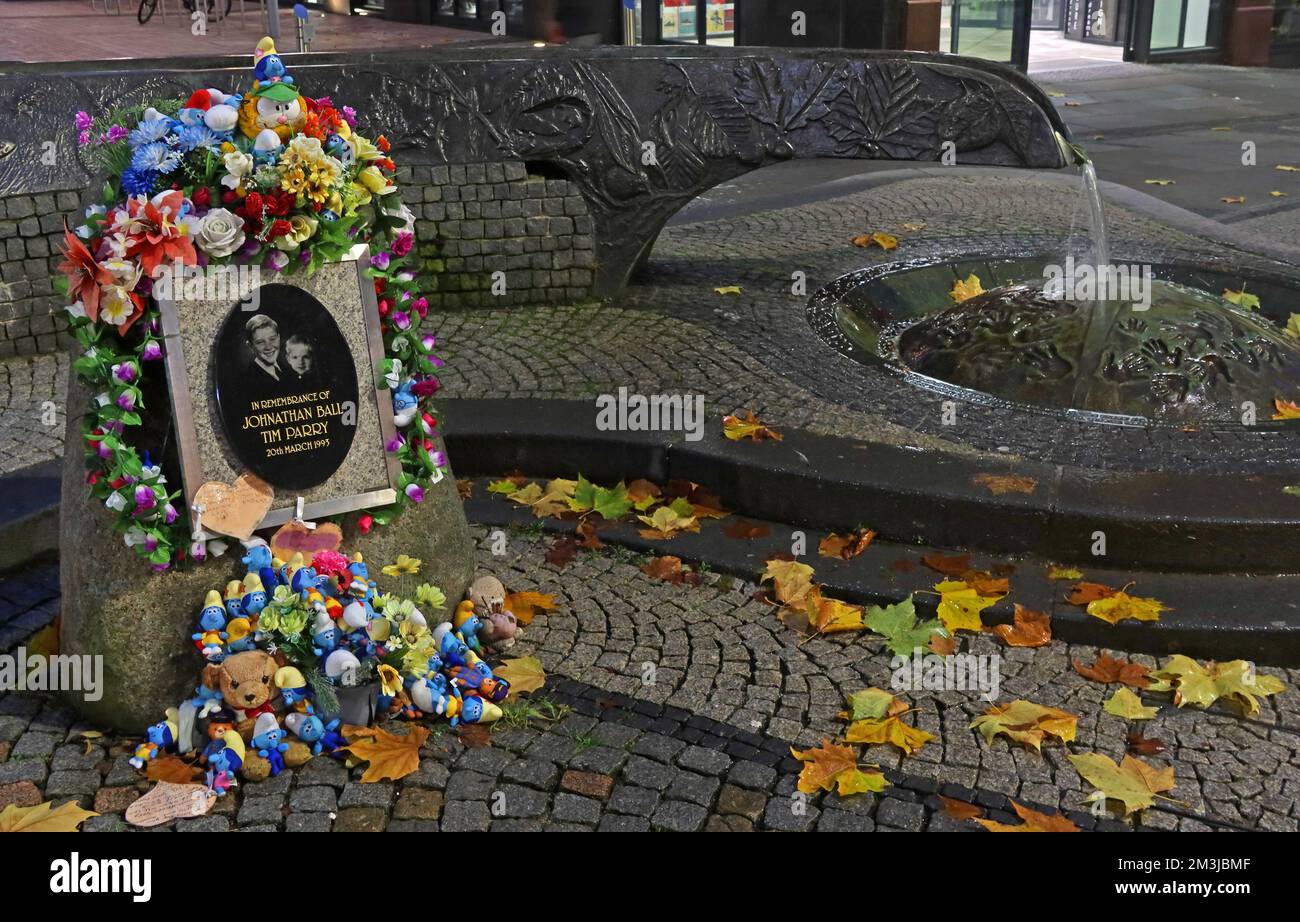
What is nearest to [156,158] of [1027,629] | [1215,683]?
[1027,629]

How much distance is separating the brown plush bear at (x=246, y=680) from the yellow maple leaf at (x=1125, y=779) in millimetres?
1981

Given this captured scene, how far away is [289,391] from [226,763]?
3.08ft

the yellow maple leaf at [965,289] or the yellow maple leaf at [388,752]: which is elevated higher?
the yellow maple leaf at [965,289]

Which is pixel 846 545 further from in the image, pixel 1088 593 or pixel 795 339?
pixel 795 339

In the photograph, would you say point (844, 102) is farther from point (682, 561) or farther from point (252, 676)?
point (252, 676)

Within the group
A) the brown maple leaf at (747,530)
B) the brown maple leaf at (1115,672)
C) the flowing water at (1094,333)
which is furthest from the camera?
the flowing water at (1094,333)

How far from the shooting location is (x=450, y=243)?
6270 millimetres

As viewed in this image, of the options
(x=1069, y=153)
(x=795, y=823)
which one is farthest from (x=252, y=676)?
(x=1069, y=153)

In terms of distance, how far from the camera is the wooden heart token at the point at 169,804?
305 cm

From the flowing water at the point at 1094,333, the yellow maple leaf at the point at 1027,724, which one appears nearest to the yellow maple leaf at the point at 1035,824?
the yellow maple leaf at the point at 1027,724

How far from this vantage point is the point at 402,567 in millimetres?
3662

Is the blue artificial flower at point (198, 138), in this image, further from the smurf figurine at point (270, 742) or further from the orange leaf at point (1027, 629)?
the orange leaf at point (1027, 629)

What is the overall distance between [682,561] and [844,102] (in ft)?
9.38

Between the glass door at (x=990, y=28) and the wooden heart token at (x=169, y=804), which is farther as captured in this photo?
the glass door at (x=990, y=28)
